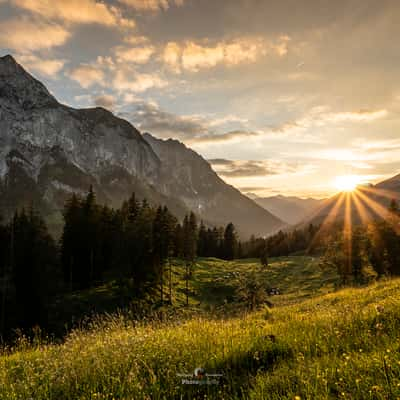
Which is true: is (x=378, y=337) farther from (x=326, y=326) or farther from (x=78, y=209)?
(x=78, y=209)

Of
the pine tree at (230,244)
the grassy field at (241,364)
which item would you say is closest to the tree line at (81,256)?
the grassy field at (241,364)

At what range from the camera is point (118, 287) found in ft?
199

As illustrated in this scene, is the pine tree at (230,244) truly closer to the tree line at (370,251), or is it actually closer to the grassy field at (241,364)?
the tree line at (370,251)

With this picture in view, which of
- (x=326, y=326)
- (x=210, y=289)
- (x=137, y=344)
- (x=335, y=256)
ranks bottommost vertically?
(x=210, y=289)

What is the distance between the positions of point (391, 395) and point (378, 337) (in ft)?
7.01

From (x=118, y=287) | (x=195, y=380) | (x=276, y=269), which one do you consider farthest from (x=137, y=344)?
(x=276, y=269)

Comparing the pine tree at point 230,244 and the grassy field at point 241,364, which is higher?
the grassy field at point 241,364

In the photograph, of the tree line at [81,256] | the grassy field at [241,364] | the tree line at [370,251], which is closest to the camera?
the grassy field at [241,364]

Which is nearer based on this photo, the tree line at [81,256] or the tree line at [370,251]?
the tree line at [370,251]

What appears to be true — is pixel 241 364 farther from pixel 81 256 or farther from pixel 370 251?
pixel 81 256

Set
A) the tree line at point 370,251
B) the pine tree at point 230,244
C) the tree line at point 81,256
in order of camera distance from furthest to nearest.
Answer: the pine tree at point 230,244 → the tree line at point 81,256 → the tree line at point 370,251

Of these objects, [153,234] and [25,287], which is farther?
[153,234]

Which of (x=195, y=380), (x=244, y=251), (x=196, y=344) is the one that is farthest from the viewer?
(x=244, y=251)

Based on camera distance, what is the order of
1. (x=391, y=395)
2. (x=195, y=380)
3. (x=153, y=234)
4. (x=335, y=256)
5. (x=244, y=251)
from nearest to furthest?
(x=391, y=395) → (x=195, y=380) → (x=335, y=256) → (x=153, y=234) → (x=244, y=251)
